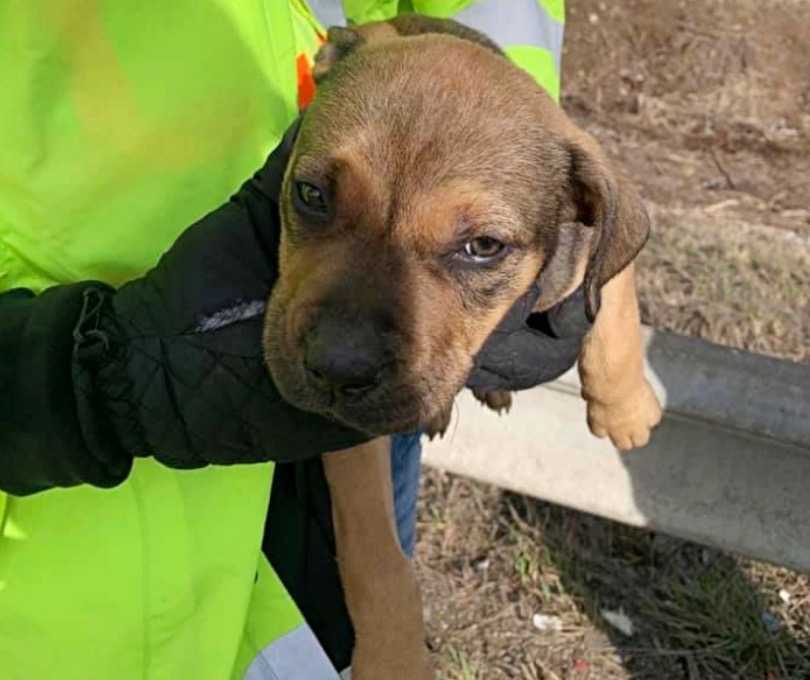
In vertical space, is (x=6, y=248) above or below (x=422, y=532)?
above

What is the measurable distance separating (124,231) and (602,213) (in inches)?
37.0

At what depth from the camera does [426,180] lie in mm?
2465

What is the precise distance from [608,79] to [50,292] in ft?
12.6

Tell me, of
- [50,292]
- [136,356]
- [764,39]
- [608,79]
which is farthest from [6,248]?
[764,39]

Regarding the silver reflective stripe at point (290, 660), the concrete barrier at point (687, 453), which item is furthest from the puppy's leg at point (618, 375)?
the silver reflective stripe at point (290, 660)

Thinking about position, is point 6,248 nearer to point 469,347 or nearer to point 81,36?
point 81,36

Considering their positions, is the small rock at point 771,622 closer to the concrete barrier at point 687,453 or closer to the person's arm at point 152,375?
the concrete barrier at point 687,453

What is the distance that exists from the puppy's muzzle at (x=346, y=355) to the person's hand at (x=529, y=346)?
37cm

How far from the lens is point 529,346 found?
2.73 m

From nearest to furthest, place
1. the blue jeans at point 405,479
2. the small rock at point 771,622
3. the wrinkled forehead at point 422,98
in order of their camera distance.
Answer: the wrinkled forehead at point 422,98, the blue jeans at point 405,479, the small rock at point 771,622

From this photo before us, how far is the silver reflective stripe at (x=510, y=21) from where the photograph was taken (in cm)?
317

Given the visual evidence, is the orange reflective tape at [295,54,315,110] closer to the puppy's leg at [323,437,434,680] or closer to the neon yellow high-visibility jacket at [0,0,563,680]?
the neon yellow high-visibility jacket at [0,0,563,680]

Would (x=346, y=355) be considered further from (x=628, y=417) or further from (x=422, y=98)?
(x=628, y=417)

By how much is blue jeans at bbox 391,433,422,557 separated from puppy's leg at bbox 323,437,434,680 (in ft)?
0.73
